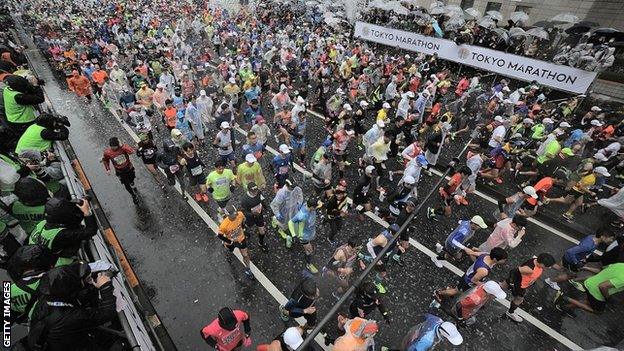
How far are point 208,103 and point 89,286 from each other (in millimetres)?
9180

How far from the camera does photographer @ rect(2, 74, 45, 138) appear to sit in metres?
6.62

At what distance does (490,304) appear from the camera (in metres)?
5.95

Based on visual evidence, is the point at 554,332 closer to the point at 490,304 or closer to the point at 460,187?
the point at 490,304

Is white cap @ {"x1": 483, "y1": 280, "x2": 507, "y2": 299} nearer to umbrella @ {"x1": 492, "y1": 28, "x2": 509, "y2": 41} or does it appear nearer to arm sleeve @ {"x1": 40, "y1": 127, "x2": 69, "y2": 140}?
arm sleeve @ {"x1": 40, "y1": 127, "x2": 69, "y2": 140}

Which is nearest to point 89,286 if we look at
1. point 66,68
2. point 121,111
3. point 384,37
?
point 121,111

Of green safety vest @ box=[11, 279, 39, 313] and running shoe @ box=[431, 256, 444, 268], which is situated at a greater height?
green safety vest @ box=[11, 279, 39, 313]

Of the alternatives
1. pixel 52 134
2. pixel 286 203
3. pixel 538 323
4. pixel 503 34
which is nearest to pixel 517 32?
pixel 503 34

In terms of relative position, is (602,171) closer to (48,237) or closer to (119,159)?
(48,237)

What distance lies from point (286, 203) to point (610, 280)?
6.07 metres

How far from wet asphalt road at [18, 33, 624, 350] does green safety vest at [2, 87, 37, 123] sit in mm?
2721

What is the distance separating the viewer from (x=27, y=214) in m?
5.04

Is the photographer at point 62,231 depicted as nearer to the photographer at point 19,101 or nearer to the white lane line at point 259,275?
the white lane line at point 259,275

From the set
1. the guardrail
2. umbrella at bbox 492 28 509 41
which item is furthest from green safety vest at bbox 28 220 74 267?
umbrella at bbox 492 28 509 41

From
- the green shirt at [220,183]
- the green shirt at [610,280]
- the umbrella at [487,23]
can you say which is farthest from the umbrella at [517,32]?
the green shirt at [220,183]
